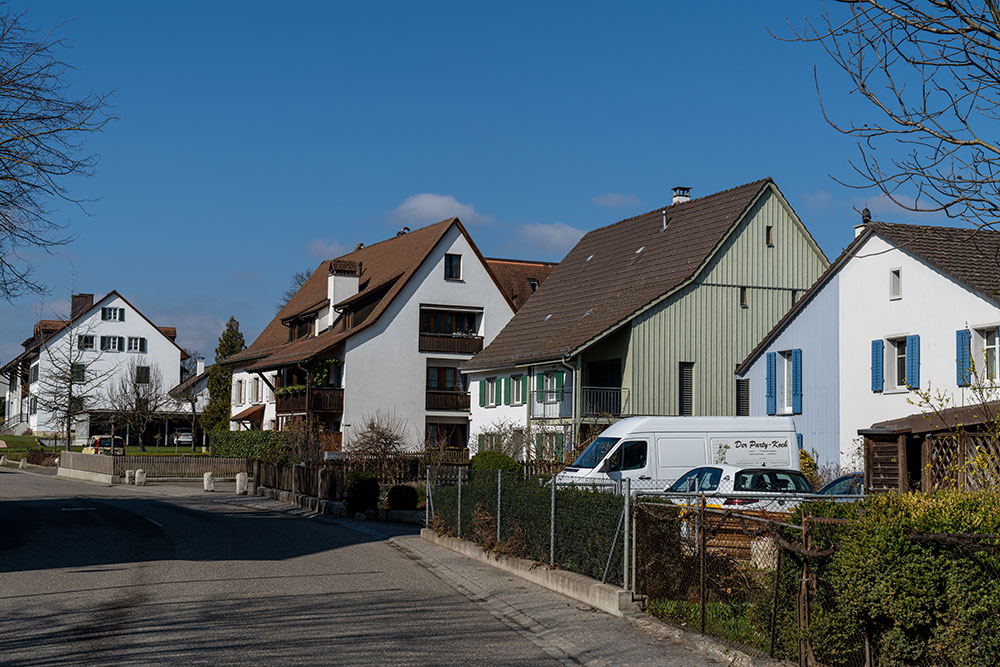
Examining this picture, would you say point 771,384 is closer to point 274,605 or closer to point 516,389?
point 516,389

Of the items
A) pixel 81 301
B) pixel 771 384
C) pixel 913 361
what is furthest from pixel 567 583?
Answer: pixel 81 301

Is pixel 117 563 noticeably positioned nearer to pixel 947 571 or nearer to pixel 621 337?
pixel 947 571

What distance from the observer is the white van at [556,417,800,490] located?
997 inches

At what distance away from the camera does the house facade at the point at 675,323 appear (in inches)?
1523

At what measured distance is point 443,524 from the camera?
22250mm

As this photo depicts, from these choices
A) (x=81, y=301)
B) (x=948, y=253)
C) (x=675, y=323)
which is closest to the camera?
(x=948, y=253)

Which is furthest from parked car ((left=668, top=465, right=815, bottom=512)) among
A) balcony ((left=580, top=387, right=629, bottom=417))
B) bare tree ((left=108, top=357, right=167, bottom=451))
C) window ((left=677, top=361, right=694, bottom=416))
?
bare tree ((left=108, top=357, right=167, bottom=451))

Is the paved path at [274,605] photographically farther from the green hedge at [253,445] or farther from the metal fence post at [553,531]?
the green hedge at [253,445]

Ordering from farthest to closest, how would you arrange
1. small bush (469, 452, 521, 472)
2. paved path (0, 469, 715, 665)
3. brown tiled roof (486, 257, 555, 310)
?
brown tiled roof (486, 257, 555, 310)
small bush (469, 452, 521, 472)
paved path (0, 469, 715, 665)

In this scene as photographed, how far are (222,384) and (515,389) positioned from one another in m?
40.5

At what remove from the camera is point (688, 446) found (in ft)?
83.8

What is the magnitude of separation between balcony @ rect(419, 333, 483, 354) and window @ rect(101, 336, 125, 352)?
40.5 metres

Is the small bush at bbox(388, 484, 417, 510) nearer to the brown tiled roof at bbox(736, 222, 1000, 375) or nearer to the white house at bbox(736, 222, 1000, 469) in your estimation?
the white house at bbox(736, 222, 1000, 469)

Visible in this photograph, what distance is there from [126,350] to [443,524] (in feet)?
226
